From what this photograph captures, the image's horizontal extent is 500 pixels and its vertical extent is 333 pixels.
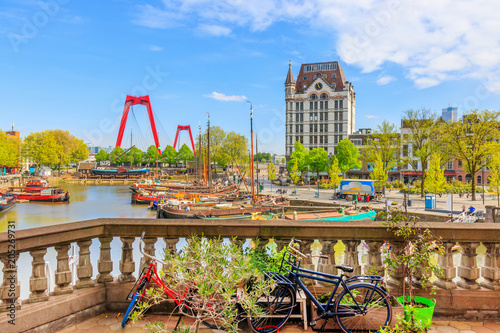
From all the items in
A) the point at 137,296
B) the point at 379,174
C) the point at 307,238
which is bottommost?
the point at 137,296

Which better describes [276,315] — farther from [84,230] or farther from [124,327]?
[84,230]

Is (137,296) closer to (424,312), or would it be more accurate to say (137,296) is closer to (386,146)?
(424,312)

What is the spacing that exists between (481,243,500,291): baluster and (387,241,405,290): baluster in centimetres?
98

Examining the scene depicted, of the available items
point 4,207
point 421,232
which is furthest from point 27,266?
point 4,207

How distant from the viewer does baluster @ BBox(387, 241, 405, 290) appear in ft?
13.3

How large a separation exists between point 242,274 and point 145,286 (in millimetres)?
1178

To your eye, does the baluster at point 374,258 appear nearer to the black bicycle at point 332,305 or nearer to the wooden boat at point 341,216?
the black bicycle at point 332,305

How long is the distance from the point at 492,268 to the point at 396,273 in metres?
1.11

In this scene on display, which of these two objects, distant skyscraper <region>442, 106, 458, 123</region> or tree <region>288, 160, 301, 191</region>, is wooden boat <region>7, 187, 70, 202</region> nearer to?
tree <region>288, 160, 301, 191</region>

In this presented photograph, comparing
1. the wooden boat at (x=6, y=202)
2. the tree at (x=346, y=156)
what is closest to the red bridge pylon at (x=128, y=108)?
the wooden boat at (x=6, y=202)

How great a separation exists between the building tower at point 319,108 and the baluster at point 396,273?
263 ft

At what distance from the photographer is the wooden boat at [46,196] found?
47344 mm

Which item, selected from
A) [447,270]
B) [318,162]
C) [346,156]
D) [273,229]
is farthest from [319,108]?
[273,229]

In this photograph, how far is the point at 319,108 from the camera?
8362 cm
